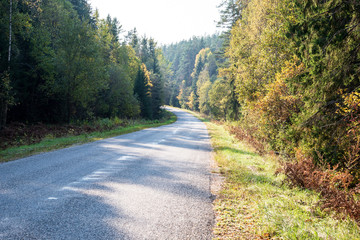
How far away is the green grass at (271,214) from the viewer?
3149mm

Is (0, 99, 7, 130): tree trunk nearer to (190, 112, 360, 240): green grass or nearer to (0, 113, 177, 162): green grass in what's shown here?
(0, 113, 177, 162): green grass

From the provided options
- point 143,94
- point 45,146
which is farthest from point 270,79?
point 143,94

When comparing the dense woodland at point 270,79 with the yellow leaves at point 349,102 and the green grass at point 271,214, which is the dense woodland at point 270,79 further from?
the green grass at point 271,214

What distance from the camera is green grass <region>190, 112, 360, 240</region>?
315 cm

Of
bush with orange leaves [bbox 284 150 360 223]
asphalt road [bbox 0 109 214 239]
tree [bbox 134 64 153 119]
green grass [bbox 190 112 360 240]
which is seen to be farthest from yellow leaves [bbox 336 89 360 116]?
tree [bbox 134 64 153 119]

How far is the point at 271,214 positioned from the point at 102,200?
318 centimetres

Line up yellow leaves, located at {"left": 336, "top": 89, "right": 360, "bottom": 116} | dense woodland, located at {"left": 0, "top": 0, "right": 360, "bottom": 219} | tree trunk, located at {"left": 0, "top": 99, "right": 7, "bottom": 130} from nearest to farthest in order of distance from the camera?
yellow leaves, located at {"left": 336, "top": 89, "right": 360, "bottom": 116}
dense woodland, located at {"left": 0, "top": 0, "right": 360, "bottom": 219}
tree trunk, located at {"left": 0, "top": 99, "right": 7, "bottom": 130}

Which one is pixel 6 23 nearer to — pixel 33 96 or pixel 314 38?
pixel 33 96

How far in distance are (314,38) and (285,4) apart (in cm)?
498

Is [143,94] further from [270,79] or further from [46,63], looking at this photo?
[270,79]

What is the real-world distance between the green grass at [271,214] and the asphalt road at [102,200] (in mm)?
415

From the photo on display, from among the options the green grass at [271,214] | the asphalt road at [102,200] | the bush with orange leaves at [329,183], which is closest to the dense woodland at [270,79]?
the bush with orange leaves at [329,183]

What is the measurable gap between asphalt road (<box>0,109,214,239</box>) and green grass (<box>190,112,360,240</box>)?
0.41 metres

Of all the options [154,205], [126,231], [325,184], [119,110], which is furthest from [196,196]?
[119,110]
